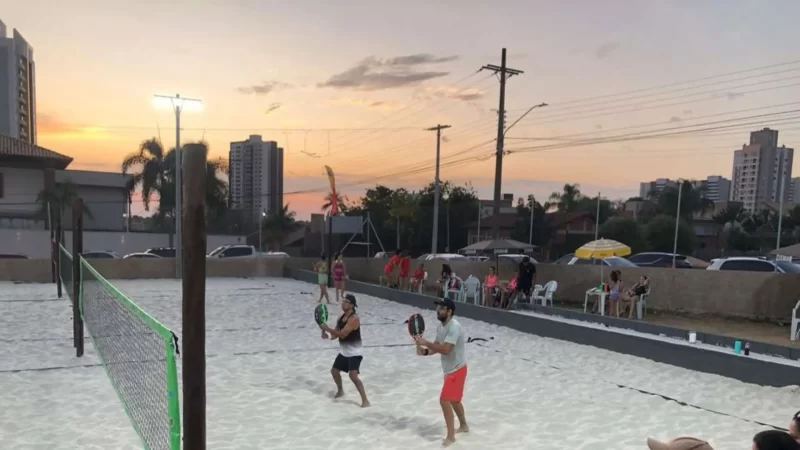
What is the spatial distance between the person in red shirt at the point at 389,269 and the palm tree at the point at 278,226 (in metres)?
36.2

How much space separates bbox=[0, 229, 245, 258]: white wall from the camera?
3067 centimetres

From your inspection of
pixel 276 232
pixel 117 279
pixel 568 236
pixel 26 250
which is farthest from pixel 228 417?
pixel 276 232

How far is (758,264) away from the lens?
14570 millimetres

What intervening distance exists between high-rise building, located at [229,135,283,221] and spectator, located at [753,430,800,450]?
6206 cm

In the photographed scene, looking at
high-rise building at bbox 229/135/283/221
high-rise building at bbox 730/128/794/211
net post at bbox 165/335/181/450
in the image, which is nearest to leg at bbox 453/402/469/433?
net post at bbox 165/335/181/450

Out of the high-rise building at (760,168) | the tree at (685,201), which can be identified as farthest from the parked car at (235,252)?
the high-rise building at (760,168)

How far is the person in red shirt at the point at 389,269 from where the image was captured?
18.0 m

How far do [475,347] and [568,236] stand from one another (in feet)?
114

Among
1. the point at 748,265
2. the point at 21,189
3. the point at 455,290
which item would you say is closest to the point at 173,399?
the point at 455,290

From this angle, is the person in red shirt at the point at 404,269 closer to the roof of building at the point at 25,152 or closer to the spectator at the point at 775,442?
the spectator at the point at 775,442

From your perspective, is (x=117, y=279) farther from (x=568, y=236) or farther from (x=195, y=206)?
(x=568, y=236)

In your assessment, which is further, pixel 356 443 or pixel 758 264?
pixel 758 264

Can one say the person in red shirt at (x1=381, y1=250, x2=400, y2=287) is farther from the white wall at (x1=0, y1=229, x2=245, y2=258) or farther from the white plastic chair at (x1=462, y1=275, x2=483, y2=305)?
the white wall at (x1=0, y1=229, x2=245, y2=258)

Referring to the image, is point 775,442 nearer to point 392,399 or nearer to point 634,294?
point 392,399
